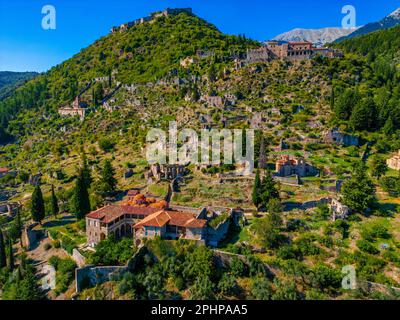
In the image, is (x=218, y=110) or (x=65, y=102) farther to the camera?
(x=65, y=102)

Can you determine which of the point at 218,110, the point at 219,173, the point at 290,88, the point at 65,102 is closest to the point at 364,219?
the point at 219,173

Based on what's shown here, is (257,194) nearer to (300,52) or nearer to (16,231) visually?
(16,231)

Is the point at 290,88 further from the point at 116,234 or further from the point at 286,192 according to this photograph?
the point at 116,234

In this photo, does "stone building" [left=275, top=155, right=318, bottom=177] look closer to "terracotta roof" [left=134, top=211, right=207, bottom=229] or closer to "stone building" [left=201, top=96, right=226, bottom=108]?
"terracotta roof" [left=134, top=211, right=207, bottom=229]

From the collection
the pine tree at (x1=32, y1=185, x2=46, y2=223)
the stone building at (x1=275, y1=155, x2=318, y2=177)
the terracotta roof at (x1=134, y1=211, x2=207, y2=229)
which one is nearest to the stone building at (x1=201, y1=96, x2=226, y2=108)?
the stone building at (x1=275, y1=155, x2=318, y2=177)

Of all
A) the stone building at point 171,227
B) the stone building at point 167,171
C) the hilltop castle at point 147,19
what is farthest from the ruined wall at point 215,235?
the hilltop castle at point 147,19

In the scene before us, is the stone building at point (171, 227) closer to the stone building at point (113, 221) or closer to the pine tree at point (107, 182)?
the stone building at point (113, 221)
